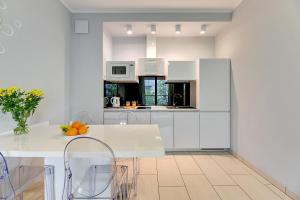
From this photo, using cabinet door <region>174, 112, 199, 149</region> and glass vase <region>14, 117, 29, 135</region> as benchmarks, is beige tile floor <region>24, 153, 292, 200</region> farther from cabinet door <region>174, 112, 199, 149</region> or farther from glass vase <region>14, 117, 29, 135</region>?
glass vase <region>14, 117, 29, 135</region>

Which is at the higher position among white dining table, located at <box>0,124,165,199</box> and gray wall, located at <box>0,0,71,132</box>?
gray wall, located at <box>0,0,71,132</box>

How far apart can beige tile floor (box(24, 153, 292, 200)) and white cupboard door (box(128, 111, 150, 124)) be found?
81 centimetres

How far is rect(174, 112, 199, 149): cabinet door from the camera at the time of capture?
4.29 meters

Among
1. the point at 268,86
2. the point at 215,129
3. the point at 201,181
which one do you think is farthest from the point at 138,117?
the point at 268,86

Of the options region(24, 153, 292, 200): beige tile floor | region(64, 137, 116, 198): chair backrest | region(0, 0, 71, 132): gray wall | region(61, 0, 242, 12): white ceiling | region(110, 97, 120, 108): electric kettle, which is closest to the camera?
region(64, 137, 116, 198): chair backrest

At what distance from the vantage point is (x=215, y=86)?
4289mm

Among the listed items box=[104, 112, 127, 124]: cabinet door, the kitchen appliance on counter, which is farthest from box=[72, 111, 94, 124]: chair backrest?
the kitchen appliance on counter

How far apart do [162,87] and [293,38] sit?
3.00m

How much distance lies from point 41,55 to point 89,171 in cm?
196

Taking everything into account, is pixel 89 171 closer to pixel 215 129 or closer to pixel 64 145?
pixel 64 145

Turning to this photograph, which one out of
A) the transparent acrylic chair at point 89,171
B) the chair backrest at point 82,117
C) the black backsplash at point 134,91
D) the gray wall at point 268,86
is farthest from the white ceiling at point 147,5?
the transparent acrylic chair at point 89,171

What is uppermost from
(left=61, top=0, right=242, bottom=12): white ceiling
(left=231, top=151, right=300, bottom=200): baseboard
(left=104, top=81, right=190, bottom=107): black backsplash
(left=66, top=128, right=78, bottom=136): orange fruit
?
(left=61, top=0, right=242, bottom=12): white ceiling

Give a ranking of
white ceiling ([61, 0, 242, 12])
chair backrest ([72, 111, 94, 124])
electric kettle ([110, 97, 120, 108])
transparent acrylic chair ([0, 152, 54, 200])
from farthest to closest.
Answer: electric kettle ([110, 97, 120, 108])
chair backrest ([72, 111, 94, 124])
white ceiling ([61, 0, 242, 12])
transparent acrylic chair ([0, 152, 54, 200])

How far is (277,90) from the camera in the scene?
268 cm
